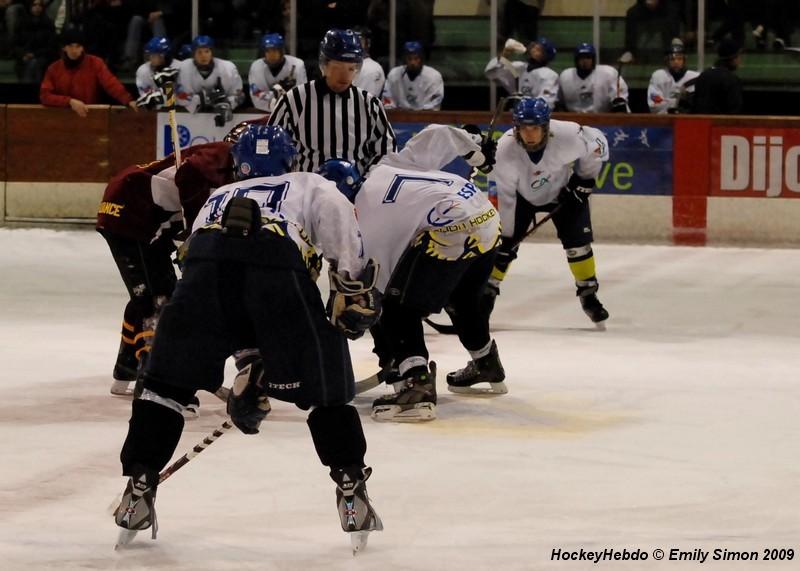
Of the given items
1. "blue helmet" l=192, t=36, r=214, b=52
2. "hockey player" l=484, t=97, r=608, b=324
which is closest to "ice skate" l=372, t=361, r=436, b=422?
"hockey player" l=484, t=97, r=608, b=324

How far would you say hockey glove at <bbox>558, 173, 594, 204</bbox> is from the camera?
809 cm

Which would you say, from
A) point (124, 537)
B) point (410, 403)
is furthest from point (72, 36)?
point (124, 537)

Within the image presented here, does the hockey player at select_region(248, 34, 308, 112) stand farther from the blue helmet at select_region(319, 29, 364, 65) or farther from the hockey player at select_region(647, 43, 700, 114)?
the blue helmet at select_region(319, 29, 364, 65)

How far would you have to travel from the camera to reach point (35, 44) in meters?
13.3

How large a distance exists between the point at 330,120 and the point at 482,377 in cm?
119

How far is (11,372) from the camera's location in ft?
21.7

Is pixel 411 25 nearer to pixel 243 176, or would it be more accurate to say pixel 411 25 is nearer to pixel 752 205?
pixel 752 205

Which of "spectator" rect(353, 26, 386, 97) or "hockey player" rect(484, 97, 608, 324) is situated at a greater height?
"spectator" rect(353, 26, 386, 97)

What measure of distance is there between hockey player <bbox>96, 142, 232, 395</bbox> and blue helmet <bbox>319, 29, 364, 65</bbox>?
63 cm

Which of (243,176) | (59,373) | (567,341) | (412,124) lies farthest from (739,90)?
(243,176)

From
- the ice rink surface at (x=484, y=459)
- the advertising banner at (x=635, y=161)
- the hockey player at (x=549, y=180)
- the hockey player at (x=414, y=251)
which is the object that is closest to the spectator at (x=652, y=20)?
the advertising banner at (x=635, y=161)

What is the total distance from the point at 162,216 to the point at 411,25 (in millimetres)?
7437

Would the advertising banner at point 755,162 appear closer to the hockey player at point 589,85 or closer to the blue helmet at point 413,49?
the hockey player at point 589,85

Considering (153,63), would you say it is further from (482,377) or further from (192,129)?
(482,377)
